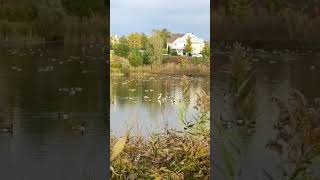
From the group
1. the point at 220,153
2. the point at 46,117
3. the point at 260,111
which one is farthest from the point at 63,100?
the point at 260,111

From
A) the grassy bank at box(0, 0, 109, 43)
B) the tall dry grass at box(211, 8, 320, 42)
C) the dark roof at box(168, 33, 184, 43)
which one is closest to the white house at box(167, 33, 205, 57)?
the dark roof at box(168, 33, 184, 43)

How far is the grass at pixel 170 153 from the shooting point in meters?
1.81

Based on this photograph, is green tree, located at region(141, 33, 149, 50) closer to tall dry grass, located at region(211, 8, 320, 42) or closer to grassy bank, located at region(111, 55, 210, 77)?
grassy bank, located at region(111, 55, 210, 77)

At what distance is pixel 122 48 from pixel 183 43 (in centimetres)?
27

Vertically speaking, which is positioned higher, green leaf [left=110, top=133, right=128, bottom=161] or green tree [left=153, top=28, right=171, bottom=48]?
green tree [left=153, top=28, right=171, bottom=48]

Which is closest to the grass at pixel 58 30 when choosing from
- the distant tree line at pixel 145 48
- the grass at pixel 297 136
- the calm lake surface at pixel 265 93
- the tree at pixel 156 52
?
the distant tree line at pixel 145 48

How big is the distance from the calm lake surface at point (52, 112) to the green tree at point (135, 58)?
0.20 m

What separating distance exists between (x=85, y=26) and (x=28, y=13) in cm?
22

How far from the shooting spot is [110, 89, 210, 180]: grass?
71.4 inches

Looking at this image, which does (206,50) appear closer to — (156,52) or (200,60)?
(200,60)

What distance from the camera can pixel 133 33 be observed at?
6.04 ft

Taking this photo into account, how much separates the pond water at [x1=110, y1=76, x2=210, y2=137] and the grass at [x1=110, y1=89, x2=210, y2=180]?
0.03m

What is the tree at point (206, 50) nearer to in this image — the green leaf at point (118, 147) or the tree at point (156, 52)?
the tree at point (156, 52)

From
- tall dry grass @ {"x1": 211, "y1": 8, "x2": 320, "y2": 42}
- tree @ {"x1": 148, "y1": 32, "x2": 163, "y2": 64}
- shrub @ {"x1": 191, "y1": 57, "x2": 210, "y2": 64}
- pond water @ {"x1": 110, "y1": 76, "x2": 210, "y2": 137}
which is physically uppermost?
tall dry grass @ {"x1": 211, "y1": 8, "x2": 320, "y2": 42}
